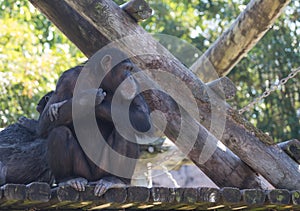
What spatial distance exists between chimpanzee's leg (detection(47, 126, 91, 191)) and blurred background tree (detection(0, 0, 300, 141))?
5018 millimetres

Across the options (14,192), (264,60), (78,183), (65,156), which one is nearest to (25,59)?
(264,60)

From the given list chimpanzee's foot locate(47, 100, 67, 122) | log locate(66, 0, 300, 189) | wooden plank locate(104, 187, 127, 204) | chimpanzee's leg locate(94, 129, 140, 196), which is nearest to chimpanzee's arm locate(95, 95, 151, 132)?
chimpanzee's leg locate(94, 129, 140, 196)

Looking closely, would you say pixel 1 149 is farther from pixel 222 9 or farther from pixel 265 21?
pixel 222 9

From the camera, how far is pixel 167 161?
23.7 feet

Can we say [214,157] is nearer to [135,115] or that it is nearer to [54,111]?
[135,115]

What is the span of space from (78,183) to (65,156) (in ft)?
1.25

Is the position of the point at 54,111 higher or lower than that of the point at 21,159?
higher

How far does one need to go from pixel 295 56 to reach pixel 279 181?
19.2ft

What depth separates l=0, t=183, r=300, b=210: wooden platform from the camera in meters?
3.92

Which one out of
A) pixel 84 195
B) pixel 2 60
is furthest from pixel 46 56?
pixel 84 195

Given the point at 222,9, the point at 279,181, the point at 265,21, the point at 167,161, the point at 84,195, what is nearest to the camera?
the point at 84,195

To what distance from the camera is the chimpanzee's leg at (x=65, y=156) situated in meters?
4.43

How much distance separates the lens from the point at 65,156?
4438 mm

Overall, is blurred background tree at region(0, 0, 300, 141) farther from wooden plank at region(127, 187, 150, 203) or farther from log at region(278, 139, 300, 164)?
wooden plank at region(127, 187, 150, 203)
